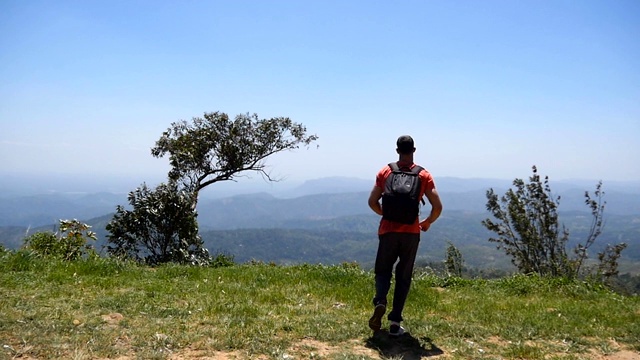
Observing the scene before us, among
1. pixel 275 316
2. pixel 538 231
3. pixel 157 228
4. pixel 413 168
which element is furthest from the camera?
pixel 538 231

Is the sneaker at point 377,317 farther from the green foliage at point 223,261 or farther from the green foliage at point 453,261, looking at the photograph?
the green foliage at point 453,261

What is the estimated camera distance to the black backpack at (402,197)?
530 cm

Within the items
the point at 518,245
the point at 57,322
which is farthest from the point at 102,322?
the point at 518,245

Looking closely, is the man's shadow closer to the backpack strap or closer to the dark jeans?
the dark jeans

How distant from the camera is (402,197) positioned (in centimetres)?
532

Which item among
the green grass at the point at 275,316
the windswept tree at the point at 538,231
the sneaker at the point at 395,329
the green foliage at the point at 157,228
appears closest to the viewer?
the green grass at the point at 275,316

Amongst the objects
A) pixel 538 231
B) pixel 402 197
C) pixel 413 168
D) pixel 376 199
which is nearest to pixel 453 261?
pixel 538 231

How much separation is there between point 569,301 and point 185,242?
38.3 ft

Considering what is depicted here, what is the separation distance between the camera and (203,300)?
22.8 feet

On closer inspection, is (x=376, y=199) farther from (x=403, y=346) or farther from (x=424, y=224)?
(x=403, y=346)

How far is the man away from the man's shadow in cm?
11

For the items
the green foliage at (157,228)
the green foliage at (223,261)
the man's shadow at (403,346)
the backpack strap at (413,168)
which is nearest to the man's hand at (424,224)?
the backpack strap at (413,168)

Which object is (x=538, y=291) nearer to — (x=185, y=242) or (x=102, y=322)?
(x=102, y=322)

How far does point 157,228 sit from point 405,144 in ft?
37.9
